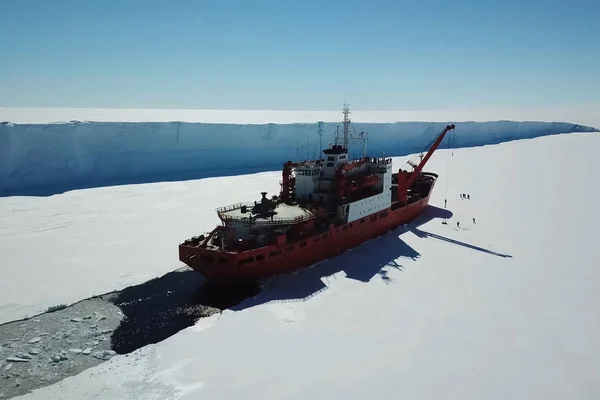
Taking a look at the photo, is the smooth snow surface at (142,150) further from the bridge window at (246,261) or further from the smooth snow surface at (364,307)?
the bridge window at (246,261)

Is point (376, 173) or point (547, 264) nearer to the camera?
point (547, 264)

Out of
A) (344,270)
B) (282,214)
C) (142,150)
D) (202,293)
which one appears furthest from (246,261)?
(142,150)

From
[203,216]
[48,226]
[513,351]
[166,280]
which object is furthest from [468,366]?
[48,226]

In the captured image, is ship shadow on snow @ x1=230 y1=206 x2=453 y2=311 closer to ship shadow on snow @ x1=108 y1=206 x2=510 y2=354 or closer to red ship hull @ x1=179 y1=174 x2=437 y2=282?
ship shadow on snow @ x1=108 y1=206 x2=510 y2=354

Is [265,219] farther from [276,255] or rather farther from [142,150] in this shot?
[142,150]

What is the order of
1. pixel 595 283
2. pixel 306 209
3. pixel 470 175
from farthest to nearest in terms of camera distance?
pixel 470 175
pixel 306 209
pixel 595 283

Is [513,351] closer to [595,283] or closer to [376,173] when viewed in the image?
[595,283]

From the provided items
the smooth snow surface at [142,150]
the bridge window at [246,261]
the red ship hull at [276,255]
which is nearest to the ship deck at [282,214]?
the red ship hull at [276,255]
